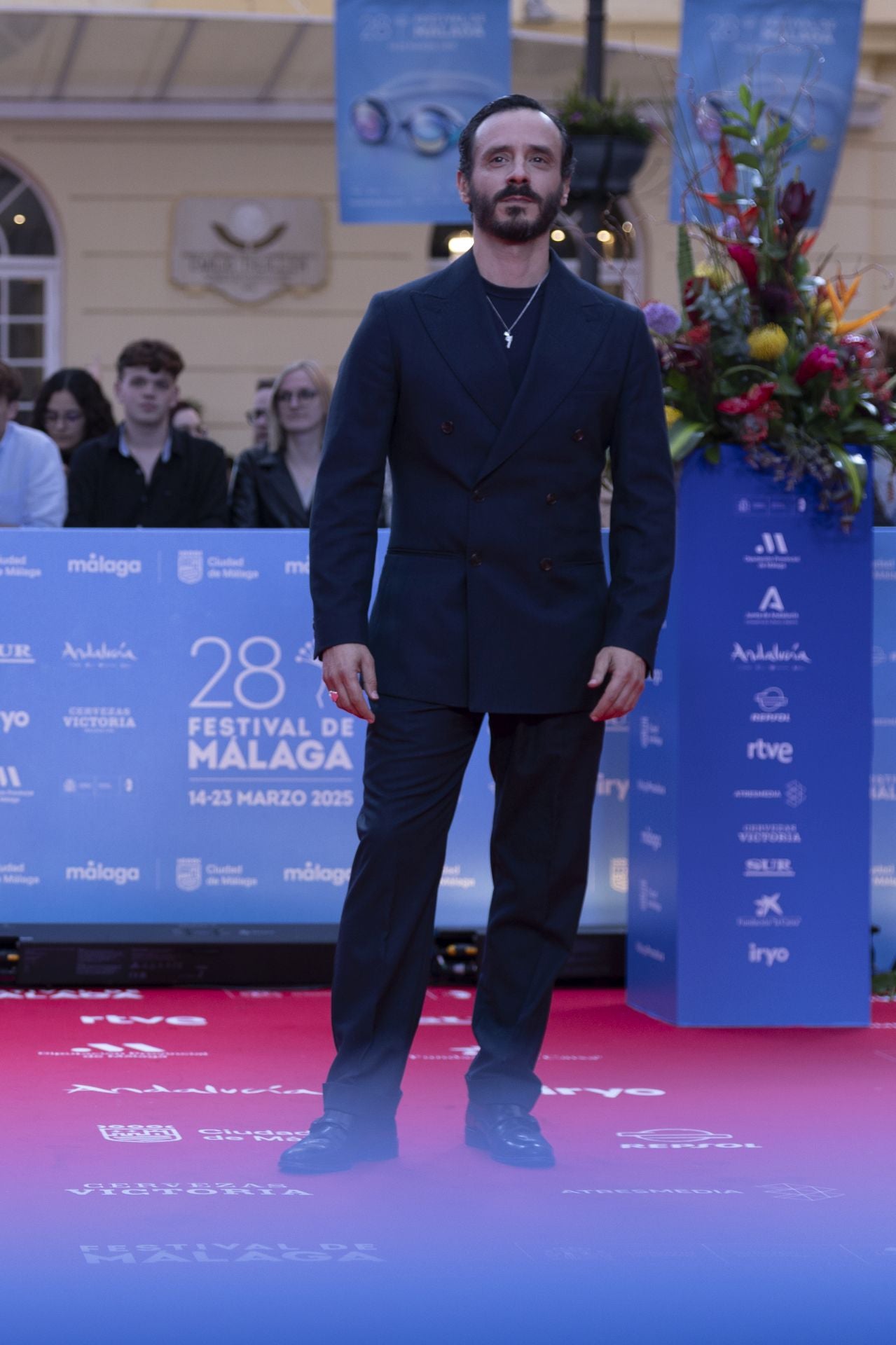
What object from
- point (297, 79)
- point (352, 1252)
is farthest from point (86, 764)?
point (297, 79)

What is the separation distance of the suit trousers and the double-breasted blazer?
98 mm

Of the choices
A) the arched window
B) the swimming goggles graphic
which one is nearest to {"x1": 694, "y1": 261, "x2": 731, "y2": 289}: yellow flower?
the swimming goggles graphic

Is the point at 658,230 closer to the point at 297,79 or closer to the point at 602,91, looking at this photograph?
the point at 297,79

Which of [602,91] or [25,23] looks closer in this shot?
[602,91]

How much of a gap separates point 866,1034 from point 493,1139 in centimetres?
160

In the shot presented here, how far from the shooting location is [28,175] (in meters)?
13.2

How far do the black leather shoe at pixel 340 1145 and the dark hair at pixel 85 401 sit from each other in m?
4.35

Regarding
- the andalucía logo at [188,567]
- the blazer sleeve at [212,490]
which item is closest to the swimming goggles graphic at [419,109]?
the blazer sleeve at [212,490]

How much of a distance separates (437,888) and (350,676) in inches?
17.9

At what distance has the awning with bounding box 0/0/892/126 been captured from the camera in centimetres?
1166

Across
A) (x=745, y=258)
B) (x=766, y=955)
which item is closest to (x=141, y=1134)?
(x=766, y=955)

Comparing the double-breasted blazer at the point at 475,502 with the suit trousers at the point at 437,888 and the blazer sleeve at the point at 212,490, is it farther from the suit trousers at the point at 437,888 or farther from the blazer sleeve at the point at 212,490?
the blazer sleeve at the point at 212,490

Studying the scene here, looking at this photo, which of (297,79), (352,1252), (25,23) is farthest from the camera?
(297,79)

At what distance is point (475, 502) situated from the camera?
140 inches
